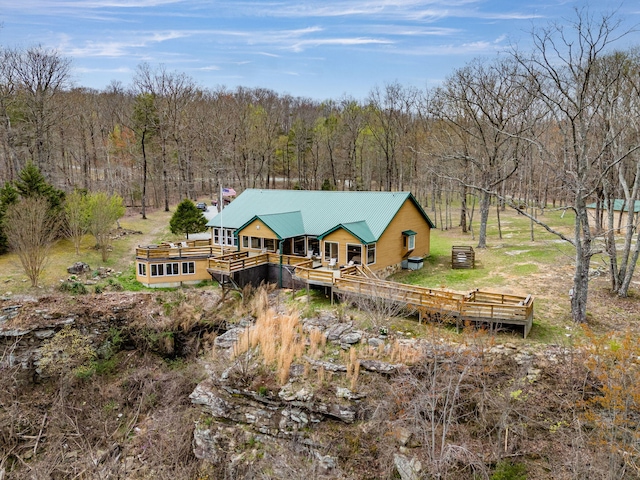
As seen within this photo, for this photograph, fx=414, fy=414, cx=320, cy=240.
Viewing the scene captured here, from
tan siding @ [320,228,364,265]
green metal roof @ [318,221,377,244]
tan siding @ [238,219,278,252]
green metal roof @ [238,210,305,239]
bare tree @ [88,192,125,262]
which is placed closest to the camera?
green metal roof @ [318,221,377,244]

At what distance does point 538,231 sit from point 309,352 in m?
26.8

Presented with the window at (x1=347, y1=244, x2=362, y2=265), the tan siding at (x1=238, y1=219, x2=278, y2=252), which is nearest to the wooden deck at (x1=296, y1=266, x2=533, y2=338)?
the window at (x1=347, y1=244, x2=362, y2=265)

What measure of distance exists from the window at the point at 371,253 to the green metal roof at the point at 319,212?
48cm

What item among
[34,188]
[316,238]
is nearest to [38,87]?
[34,188]

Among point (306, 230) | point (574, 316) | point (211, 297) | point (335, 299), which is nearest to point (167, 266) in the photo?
point (211, 297)

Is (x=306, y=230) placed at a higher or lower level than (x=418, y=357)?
higher

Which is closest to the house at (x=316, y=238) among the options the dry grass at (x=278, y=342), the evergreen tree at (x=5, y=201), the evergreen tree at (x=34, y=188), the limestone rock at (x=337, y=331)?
the limestone rock at (x=337, y=331)

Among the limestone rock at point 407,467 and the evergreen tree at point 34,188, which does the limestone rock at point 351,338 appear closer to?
the limestone rock at point 407,467

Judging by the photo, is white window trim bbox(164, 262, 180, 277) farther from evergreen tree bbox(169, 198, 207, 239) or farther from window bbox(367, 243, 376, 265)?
window bbox(367, 243, 376, 265)

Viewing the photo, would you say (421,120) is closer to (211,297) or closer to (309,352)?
(211,297)

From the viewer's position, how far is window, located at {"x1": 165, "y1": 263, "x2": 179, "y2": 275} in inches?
944

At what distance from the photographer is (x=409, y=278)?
907 inches

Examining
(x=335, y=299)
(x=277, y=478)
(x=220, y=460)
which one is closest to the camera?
(x=277, y=478)

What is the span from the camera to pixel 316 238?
Result: 23984mm
